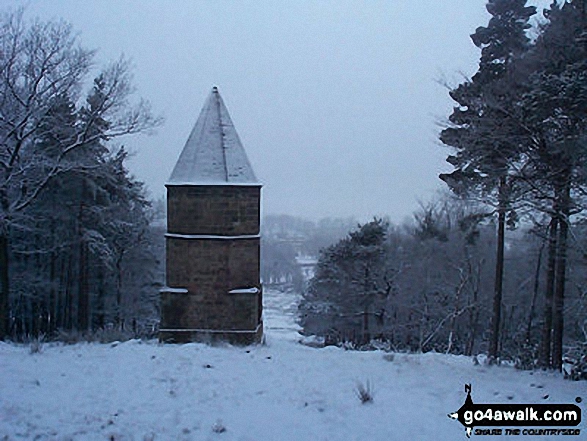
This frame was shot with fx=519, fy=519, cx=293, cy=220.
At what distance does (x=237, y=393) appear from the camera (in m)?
7.67

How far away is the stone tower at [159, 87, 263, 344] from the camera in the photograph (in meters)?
14.0

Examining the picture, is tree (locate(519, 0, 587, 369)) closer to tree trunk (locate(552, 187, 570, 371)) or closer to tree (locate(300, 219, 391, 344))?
tree trunk (locate(552, 187, 570, 371))

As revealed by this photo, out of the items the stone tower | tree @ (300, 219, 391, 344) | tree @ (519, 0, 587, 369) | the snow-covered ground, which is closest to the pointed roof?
the stone tower

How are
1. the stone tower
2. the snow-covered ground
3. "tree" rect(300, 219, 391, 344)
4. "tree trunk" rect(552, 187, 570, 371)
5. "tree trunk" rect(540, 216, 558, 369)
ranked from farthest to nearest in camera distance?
"tree" rect(300, 219, 391, 344)
the stone tower
"tree trunk" rect(540, 216, 558, 369)
"tree trunk" rect(552, 187, 570, 371)
the snow-covered ground

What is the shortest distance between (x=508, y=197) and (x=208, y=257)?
769 centimetres

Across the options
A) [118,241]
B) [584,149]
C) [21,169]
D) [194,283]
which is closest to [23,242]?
[118,241]

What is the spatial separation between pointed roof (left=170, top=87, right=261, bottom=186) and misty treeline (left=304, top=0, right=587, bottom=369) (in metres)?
5.80

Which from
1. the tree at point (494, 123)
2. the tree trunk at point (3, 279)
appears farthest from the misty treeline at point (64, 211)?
the tree at point (494, 123)

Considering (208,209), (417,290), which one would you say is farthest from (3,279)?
(417,290)

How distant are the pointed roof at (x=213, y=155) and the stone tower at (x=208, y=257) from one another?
0.03 metres

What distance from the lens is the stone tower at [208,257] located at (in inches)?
550

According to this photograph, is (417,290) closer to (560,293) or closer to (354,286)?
(354,286)

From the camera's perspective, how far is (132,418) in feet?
21.4

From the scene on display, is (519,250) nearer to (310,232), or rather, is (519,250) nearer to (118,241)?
(118,241)
